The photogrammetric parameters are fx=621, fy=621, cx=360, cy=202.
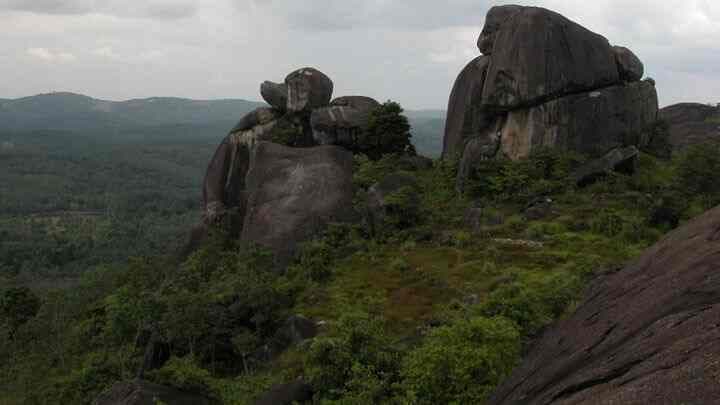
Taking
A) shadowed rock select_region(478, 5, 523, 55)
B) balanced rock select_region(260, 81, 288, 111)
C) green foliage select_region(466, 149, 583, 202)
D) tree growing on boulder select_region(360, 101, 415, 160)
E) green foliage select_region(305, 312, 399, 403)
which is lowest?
green foliage select_region(305, 312, 399, 403)

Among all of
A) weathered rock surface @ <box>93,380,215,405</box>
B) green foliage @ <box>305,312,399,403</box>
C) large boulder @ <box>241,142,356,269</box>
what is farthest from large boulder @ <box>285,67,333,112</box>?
green foliage @ <box>305,312,399,403</box>

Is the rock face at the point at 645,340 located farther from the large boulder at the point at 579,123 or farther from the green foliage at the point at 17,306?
the green foliage at the point at 17,306

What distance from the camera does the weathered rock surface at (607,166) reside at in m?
33.1

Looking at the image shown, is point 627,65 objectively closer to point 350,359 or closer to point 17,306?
point 350,359

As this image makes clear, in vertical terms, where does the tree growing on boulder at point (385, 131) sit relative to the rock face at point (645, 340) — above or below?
above

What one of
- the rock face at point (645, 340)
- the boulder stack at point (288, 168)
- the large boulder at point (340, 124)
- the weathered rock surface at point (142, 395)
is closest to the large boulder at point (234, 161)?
the boulder stack at point (288, 168)

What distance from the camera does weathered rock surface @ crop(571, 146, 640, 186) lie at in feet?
109

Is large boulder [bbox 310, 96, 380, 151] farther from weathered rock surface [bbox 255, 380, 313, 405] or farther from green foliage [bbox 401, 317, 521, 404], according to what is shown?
green foliage [bbox 401, 317, 521, 404]

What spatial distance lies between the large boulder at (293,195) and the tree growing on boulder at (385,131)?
378 centimetres

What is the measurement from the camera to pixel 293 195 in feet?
115

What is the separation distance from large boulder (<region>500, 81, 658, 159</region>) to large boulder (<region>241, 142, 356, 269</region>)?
1017 cm

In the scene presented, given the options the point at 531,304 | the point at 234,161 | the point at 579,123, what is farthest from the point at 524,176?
the point at 234,161

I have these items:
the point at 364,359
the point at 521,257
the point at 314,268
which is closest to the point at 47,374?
the point at 314,268

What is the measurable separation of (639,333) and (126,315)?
27.2 meters
